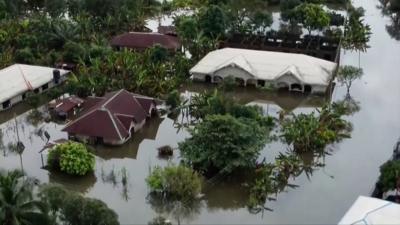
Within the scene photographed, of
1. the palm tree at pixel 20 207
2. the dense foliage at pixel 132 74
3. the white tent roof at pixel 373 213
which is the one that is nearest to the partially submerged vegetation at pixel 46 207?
the palm tree at pixel 20 207

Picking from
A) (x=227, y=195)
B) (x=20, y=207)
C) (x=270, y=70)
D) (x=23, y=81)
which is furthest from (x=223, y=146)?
(x=23, y=81)

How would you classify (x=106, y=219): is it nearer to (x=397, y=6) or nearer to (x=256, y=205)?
(x=256, y=205)

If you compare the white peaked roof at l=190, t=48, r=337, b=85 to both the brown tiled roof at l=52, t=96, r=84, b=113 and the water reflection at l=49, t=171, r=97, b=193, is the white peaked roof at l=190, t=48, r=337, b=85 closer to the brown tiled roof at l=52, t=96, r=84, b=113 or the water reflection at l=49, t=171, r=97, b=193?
the brown tiled roof at l=52, t=96, r=84, b=113

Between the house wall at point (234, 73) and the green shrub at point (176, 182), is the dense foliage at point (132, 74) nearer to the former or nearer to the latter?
the house wall at point (234, 73)

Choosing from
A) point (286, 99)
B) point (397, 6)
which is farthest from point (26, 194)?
point (397, 6)

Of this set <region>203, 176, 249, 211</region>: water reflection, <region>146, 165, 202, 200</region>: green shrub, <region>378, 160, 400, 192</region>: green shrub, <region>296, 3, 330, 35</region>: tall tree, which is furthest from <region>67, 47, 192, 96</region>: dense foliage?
<region>378, 160, 400, 192</region>: green shrub

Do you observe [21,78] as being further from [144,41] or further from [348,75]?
[348,75]

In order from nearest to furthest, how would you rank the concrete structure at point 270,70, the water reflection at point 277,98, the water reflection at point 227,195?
the water reflection at point 227,195 → the water reflection at point 277,98 → the concrete structure at point 270,70
